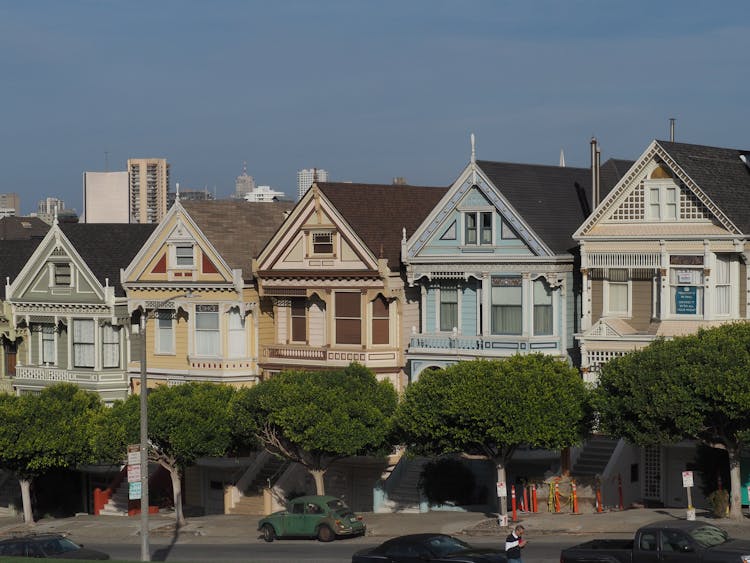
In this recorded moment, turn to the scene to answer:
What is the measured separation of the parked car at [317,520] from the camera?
49.8 m

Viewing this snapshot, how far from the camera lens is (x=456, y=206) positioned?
5500 cm

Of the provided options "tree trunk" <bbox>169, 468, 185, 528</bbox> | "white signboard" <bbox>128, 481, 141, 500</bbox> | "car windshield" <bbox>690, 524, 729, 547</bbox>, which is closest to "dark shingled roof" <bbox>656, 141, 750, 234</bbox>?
"car windshield" <bbox>690, 524, 729, 547</bbox>

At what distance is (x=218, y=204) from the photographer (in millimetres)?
63125

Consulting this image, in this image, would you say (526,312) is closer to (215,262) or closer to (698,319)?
(698,319)

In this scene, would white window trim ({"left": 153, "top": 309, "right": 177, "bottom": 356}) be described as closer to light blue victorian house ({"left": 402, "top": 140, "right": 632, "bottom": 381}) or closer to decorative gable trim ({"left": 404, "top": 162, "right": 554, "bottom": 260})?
light blue victorian house ({"left": 402, "top": 140, "right": 632, "bottom": 381})

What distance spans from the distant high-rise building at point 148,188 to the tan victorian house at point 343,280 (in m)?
37.8

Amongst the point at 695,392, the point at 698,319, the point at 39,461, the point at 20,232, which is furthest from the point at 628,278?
the point at 20,232

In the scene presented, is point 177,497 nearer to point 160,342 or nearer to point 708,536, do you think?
point 160,342

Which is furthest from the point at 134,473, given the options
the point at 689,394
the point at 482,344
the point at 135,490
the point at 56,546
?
the point at 689,394

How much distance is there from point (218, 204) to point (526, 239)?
14663 mm

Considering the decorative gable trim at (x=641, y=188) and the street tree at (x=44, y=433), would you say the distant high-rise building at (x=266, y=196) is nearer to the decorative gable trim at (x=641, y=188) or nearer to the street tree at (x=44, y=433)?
the street tree at (x=44, y=433)

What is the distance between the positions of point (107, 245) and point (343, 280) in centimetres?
1287

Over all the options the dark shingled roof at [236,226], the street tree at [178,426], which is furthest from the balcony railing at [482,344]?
the dark shingled roof at [236,226]

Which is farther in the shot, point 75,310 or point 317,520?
point 75,310
